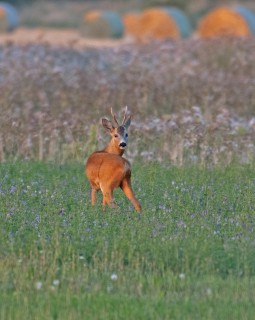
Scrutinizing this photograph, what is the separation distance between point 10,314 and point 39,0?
51.9m

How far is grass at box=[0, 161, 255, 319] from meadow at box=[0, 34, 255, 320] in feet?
0.04

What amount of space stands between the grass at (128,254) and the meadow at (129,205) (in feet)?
0.04

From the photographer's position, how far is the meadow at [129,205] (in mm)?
8148

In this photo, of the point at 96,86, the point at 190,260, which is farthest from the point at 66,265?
the point at 96,86

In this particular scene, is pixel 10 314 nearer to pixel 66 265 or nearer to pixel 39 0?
pixel 66 265

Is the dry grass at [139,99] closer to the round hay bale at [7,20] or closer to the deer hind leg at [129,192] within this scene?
the deer hind leg at [129,192]

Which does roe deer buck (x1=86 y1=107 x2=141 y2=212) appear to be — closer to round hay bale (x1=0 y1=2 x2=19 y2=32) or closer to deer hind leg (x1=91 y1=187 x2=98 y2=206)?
deer hind leg (x1=91 y1=187 x2=98 y2=206)

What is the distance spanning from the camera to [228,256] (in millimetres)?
8977

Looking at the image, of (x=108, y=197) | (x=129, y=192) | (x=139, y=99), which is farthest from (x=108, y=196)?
(x=139, y=99)

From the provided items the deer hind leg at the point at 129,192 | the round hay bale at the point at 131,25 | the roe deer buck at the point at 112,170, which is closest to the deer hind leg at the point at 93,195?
the roe deer buck at the point at 112,170

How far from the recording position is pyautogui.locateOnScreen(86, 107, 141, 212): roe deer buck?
10.2 meters

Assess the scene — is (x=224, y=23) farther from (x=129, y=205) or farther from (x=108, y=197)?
(x=108, y=197)

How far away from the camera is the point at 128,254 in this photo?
9.04 meters

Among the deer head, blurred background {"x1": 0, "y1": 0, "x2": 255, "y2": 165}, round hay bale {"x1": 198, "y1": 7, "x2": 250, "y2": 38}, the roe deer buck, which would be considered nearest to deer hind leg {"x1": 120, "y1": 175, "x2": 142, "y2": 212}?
the roe deer buck
